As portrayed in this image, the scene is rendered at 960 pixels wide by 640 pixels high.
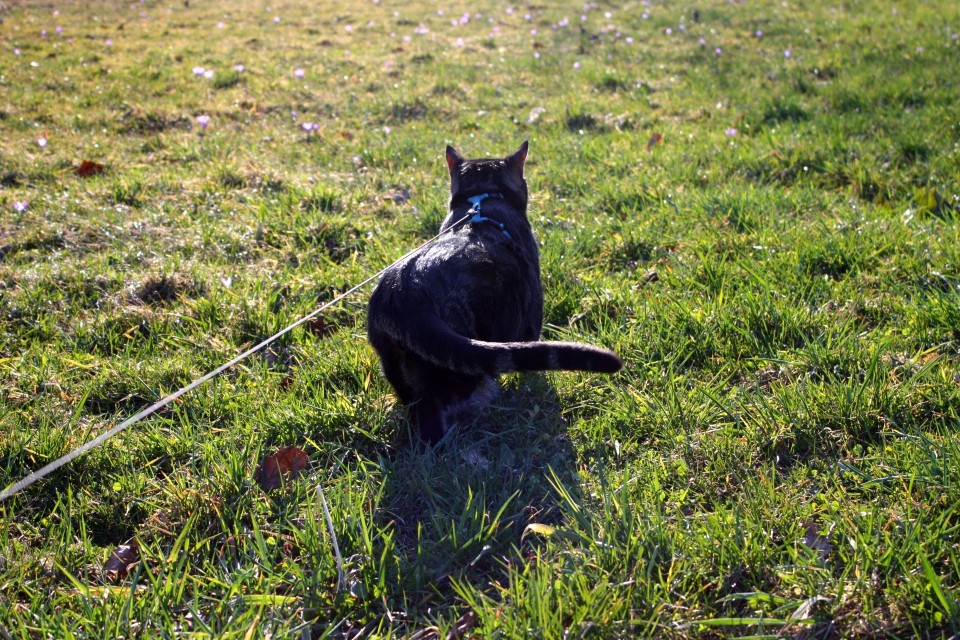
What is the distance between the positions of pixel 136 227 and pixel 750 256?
3127 mm

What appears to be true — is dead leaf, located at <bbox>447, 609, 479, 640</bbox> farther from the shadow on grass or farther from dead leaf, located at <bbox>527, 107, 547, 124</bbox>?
dead leaf, located at <bbox>527, 107, 547, 124</bbox>

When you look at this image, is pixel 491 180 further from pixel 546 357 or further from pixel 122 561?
pixel 122 561

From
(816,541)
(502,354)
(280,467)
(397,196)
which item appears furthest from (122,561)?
(397,196)

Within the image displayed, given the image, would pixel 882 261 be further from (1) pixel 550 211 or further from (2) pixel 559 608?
(2) pixel 559 608

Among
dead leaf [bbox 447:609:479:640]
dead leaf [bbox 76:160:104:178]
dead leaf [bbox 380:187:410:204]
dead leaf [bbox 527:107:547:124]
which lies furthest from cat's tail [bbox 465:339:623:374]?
dead leaf [bbox 527:107:547:124]

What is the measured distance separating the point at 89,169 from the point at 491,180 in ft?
9.40

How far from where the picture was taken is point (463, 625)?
1862mm

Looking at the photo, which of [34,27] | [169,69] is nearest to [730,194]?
[169,69]

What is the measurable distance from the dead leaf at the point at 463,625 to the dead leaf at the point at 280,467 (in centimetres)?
77

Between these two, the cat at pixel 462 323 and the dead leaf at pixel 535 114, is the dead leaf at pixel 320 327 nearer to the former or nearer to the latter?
the cat at pixel 462 323

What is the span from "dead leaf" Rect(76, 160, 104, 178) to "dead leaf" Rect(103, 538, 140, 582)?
11.0 ft

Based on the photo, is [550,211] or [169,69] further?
[169,69]

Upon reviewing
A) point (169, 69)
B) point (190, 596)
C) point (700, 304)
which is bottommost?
point (190, 596)

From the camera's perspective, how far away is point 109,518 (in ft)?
7.31
